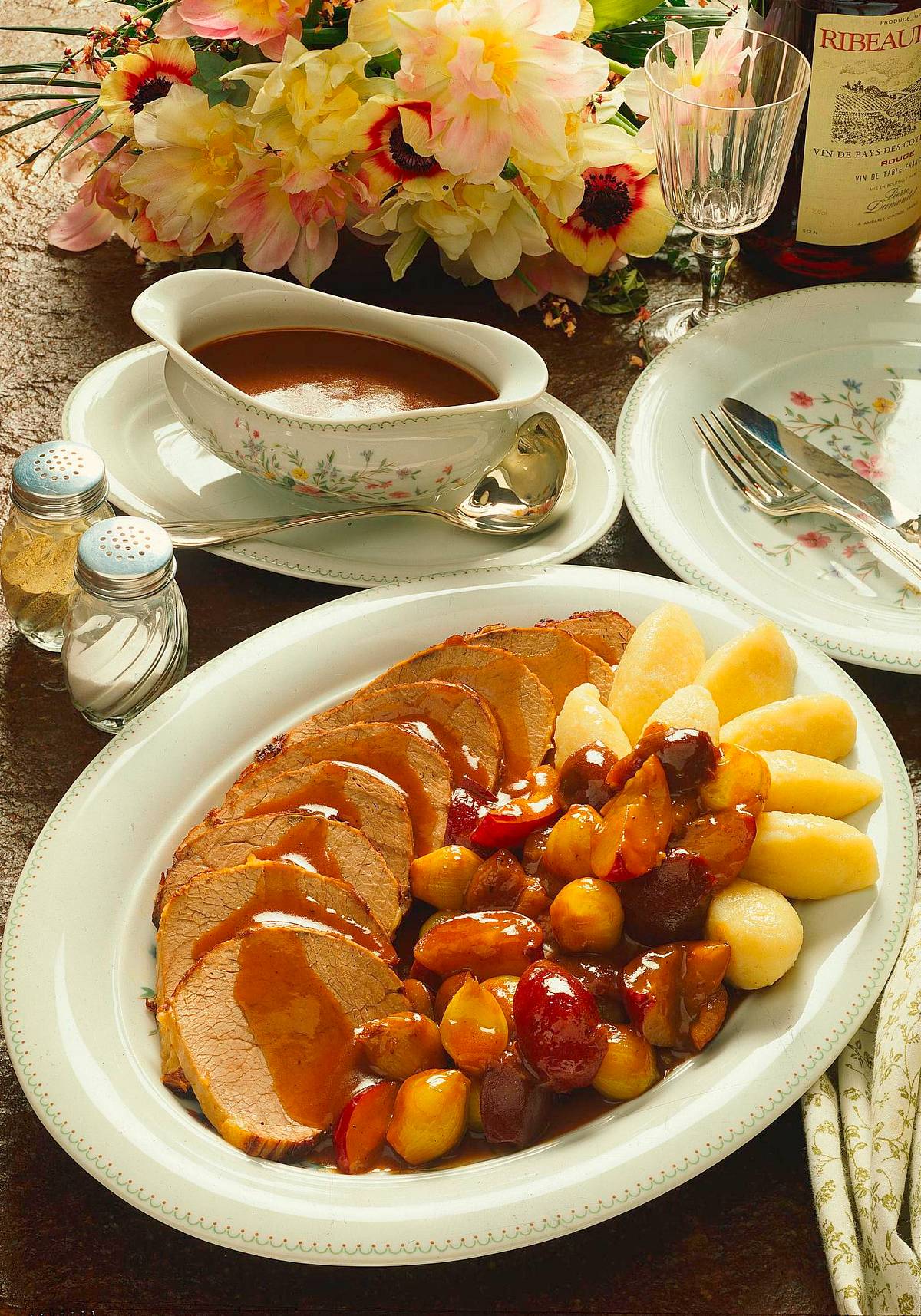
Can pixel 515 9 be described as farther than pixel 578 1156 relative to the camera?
Yes

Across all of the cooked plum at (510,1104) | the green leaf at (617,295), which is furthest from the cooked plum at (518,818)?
the green leaf at (617,295)

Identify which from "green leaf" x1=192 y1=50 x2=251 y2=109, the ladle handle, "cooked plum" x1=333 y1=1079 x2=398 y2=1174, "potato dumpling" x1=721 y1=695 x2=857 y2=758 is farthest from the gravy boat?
"cooked plum" x1=333 y1=1079 x2=398 y2=1174

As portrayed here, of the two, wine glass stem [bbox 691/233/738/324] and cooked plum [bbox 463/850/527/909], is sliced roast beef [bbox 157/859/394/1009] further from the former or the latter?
wine glass stem [bbox 691/233/738/324]

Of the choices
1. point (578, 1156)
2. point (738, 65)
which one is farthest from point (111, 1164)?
point (738, 65)

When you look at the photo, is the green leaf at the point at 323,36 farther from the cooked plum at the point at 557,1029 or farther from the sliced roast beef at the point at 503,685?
the cooked plum at the point at 557,1029

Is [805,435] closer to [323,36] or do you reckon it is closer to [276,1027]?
[323,36]

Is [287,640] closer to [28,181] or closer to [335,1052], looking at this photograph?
[335,1052]
